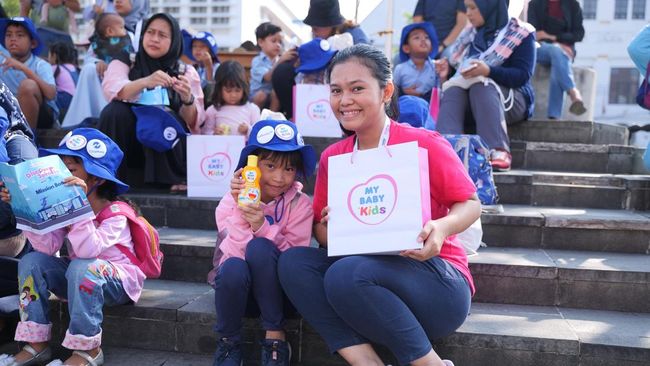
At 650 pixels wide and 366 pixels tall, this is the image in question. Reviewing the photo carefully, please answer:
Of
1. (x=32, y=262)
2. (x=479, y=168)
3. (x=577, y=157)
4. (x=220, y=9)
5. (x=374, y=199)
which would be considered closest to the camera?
(x=374, y=199)

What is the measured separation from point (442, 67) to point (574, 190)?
1836mm

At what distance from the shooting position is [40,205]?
94.3 inches

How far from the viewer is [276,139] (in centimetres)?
261

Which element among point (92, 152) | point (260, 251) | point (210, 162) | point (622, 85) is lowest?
point (260, 251)

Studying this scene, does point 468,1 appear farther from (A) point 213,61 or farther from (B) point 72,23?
(B) point 72,23

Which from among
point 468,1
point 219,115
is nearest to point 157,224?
point 219,115

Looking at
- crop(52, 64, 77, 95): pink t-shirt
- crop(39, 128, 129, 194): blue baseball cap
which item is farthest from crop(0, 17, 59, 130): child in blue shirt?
crop(39, 128, 129, 194): blue baseball cap

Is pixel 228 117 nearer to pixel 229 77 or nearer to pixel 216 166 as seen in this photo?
pixel 229 77

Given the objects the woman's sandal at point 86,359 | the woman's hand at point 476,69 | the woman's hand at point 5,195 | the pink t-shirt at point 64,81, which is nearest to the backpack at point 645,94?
the woman's hand at point 476,69

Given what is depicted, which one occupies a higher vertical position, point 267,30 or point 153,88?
point 267,30

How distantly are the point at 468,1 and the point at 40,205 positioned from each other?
3.82m

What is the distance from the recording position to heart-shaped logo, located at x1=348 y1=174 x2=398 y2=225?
2115 mm

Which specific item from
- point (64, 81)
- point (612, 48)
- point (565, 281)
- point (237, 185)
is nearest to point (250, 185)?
point (237, 185)

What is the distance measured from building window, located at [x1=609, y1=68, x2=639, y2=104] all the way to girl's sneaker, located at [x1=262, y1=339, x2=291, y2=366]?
3227 centimetres
